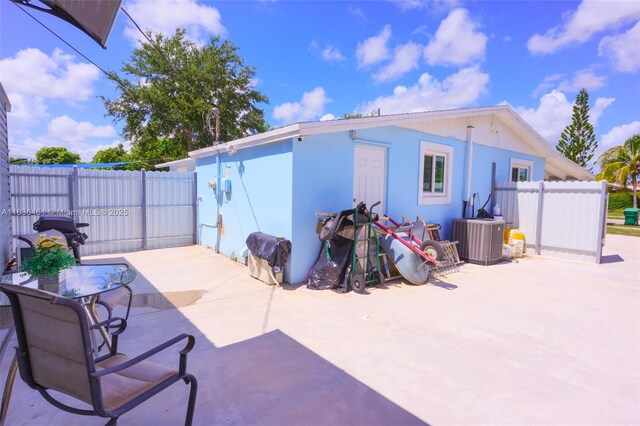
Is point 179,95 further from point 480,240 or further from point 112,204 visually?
point 480,240

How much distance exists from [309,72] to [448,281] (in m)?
13.1

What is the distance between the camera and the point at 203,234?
8.70m

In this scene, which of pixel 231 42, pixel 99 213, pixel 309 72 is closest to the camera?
pixel 99 213

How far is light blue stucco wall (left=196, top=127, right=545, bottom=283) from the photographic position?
5.41m

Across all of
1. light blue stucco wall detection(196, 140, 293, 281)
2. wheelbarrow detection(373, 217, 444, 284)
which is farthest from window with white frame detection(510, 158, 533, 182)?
light blue stucco wall detection(196, 140, 293, 281)

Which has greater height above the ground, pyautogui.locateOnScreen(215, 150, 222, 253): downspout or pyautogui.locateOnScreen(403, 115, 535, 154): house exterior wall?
pyautogui.locateOnScreen(403, 115, 535, 154): house exterior wall

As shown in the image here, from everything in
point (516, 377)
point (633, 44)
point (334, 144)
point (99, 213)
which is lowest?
point (516, 377)

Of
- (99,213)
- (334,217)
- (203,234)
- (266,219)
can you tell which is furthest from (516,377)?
(99,213)

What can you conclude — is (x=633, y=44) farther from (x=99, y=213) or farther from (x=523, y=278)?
(x=99, y=213)

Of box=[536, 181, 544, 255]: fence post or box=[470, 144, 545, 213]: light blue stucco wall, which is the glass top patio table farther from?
box=[536, 181, 544, 255]: fence post

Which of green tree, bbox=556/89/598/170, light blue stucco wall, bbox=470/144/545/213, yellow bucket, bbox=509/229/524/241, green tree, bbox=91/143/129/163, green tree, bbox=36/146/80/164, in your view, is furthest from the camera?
green tree, bbox=36/146/80/164

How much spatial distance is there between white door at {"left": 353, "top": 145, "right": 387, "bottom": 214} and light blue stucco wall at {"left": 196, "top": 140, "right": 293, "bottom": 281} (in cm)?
145

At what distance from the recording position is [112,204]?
25.9ft

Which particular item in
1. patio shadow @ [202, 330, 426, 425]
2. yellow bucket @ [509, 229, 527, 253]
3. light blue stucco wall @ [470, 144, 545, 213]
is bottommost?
patio shadow @ [202, 330, 426, 425]
